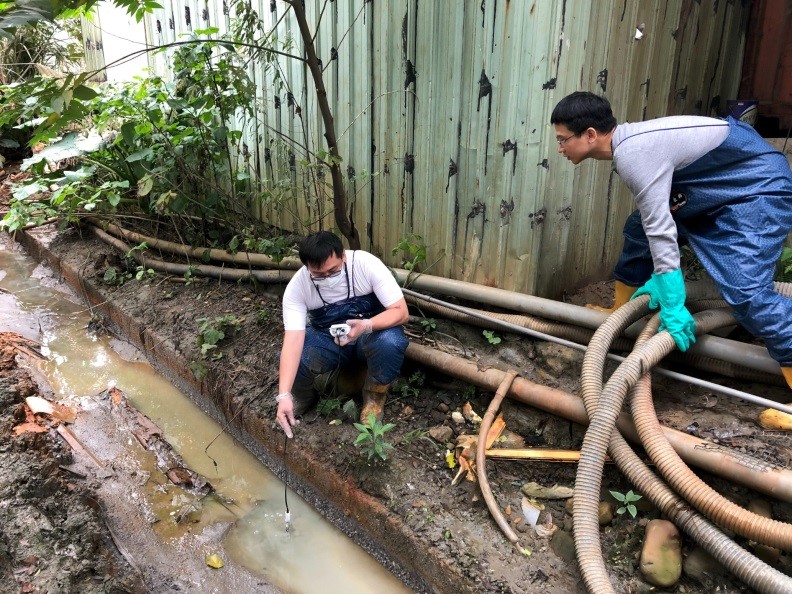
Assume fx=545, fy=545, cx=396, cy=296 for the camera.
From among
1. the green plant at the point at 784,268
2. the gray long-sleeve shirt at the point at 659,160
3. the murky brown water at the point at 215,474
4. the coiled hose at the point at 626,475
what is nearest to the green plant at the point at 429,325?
the coiled hose at the point at 626,475

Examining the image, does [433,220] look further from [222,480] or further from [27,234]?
[27,234]

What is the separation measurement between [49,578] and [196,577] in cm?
69

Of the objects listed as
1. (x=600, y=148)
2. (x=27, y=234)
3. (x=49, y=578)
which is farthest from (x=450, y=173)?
(x=27, y=234)

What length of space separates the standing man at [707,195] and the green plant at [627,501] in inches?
28.8

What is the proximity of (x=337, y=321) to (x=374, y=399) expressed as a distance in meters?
0.51

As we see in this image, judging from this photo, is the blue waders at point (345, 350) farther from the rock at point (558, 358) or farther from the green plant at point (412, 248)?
the rock at point (558, 358)

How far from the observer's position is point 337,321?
10.7 ft

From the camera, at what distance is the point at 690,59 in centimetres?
371

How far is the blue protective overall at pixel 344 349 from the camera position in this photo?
3078 millimetres

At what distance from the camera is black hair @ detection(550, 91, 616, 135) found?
2402 mm

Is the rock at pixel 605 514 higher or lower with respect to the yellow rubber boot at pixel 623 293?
lower

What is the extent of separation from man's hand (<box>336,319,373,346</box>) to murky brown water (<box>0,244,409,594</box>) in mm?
1031

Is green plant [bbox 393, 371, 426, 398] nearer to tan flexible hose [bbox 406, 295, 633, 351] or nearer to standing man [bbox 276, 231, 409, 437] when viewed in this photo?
standing man [bbox 276, 231, 409, 437]

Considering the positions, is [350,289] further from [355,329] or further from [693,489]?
[693,489]
